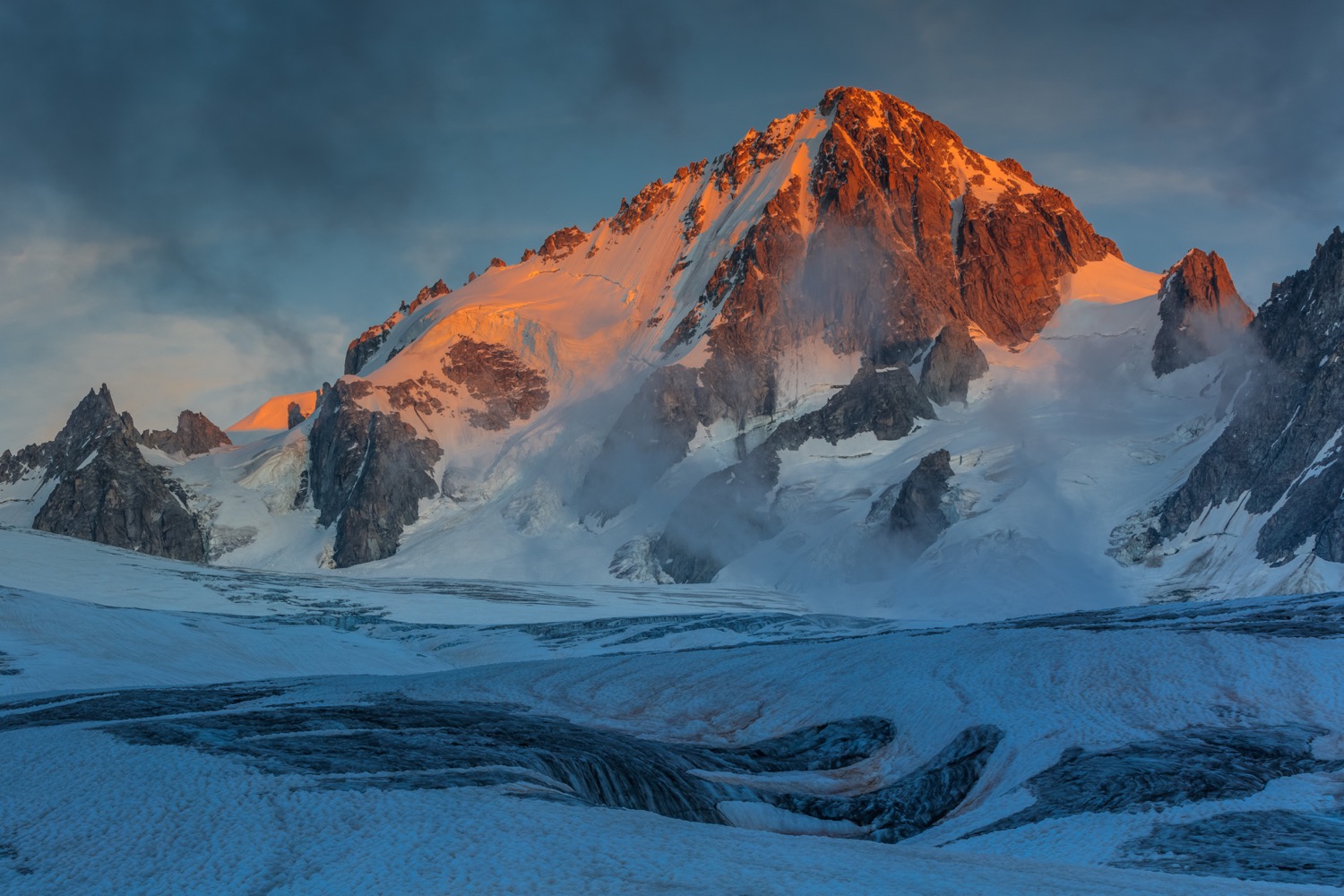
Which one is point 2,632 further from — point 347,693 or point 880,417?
point 880,417

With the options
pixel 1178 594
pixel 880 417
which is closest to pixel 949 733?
pixel 1178 594

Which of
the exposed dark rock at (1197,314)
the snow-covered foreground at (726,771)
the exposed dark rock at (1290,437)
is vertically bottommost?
the snow-covered foreground at (726,771)

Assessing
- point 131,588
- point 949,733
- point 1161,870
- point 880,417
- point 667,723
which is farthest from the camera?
point 880,417

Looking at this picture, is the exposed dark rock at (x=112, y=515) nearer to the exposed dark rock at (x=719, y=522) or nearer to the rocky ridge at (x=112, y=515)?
the rocky ridge at (x=112, y=515)

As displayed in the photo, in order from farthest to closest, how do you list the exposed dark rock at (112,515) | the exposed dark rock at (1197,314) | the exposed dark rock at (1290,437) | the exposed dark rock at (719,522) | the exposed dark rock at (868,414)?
the exposed dark rock at (112,515), the exposed dark rock at (868,414), the exposed dark rock at (1197,314), the exposed dark rock at (719,522), the exposed dark rock at (1290,437)

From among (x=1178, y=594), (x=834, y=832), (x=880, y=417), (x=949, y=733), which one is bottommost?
(x=834, y=832)

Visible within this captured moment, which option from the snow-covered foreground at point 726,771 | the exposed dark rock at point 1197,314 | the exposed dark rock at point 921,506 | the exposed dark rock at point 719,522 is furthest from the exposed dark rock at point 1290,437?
the snow-covered foreground at point 726,771
